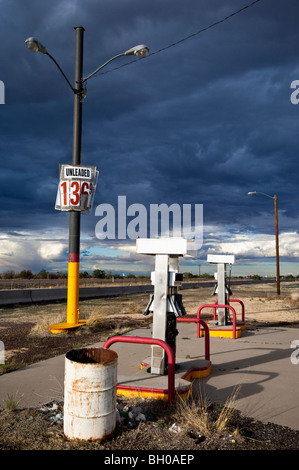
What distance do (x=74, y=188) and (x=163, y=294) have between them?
22.3 ft

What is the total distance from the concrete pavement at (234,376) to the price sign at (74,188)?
447cm

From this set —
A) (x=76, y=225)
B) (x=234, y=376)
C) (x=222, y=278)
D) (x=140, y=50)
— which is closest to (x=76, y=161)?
(x=76, y=225)

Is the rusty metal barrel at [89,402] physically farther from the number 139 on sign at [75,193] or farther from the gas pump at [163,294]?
the number 139 on sign at [75,193]

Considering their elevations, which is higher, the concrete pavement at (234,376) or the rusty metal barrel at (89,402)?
the rusty metal barrel at (89,402)

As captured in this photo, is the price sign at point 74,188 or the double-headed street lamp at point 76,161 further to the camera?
the price sign at point 74,188

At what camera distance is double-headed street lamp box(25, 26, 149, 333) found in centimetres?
1096

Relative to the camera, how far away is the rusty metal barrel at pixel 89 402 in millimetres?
3918

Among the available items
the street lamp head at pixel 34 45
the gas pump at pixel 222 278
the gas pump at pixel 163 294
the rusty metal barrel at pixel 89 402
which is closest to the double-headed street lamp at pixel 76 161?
the street lamp head at pixel 34 45

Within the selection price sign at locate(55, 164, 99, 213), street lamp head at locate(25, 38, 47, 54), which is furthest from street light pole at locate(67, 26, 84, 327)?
street lamp head at locate(25, 38, 47, 54)

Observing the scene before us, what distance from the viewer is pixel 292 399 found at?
555 centimetres

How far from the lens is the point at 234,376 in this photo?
22.1 ft

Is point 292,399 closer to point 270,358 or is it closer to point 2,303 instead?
point 270,358

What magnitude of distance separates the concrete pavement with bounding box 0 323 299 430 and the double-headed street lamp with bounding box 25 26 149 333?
2.62 metres
